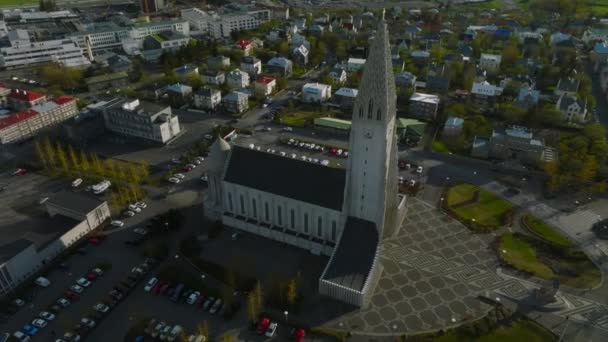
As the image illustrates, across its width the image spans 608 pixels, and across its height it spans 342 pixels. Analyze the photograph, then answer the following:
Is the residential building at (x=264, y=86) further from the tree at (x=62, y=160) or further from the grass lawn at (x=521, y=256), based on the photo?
the grass lawn at (x=521, y=256)

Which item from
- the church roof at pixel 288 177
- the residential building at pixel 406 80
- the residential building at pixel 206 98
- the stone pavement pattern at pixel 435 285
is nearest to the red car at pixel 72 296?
the church roof at pixel 288 177

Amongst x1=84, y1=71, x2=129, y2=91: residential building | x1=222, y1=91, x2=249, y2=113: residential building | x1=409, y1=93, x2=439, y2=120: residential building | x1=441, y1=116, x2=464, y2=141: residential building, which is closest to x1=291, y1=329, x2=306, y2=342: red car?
Answer: x1=441, y1=116, x2=464, y2=141: residential building

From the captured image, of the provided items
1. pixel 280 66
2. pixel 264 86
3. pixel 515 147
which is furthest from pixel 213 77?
pixel 515 147

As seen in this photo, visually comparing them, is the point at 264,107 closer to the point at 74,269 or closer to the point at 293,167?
the point at 293,167

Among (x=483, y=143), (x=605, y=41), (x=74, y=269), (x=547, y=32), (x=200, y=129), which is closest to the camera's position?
(x=74, y=269)

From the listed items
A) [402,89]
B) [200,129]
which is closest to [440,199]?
[402,89]

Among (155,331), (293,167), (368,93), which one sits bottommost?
(155,331)
